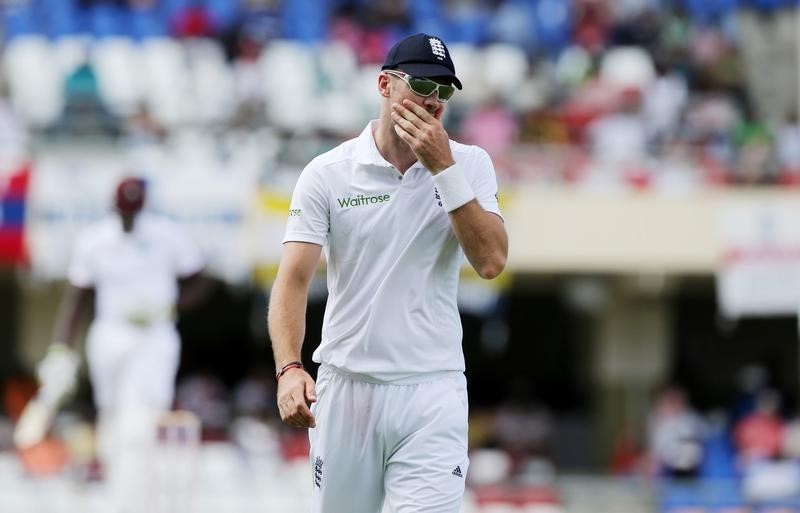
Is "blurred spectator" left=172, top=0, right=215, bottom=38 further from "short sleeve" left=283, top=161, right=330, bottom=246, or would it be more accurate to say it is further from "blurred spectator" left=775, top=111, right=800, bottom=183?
"short sleeve" left=283, top=161, right=330, bottom=246

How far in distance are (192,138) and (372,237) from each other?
1237cm

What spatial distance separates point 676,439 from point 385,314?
12.5m

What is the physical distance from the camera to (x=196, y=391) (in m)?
19.7

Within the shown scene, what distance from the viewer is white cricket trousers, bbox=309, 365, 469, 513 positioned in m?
5.84

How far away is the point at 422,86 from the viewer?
5.64m

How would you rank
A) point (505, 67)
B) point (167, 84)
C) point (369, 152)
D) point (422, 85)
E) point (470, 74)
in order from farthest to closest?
point (505, 67) → point (470, 74) → point (167, 84) → point (369, 152) → point (422, 85)

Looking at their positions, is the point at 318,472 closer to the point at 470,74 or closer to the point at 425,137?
the point at 425,137

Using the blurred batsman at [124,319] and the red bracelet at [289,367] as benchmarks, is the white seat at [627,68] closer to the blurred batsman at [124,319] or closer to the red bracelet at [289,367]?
the blurred batsman at [124,319]

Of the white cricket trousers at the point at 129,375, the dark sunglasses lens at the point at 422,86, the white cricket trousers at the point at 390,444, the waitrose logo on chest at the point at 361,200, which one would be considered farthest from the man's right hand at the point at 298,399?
the white cricket trousers at the point at 129,375

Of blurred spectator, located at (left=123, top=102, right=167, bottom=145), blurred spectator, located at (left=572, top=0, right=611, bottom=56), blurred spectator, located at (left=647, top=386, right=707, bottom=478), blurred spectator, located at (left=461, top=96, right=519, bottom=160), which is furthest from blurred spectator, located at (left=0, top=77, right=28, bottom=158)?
blurred spectator, located at (left=647, top=386, right=707, bottom=478)

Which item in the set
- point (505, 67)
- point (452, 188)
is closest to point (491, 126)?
point (505, 67)

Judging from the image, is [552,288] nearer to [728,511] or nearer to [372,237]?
[728,511]

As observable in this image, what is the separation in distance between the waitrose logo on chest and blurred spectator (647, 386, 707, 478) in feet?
40.1

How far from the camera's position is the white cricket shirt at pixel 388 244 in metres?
5.86
